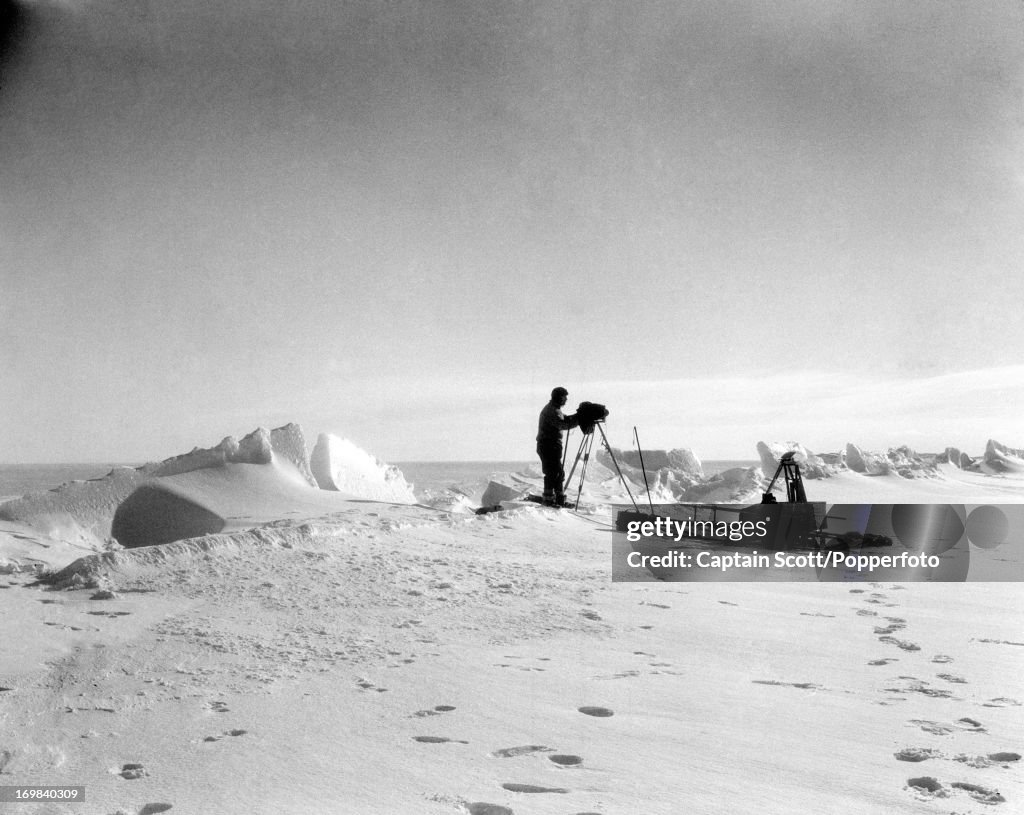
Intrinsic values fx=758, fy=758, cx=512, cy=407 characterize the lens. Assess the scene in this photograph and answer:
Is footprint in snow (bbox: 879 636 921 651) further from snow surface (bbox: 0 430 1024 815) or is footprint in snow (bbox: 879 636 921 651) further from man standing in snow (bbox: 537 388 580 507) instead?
man standing in snow (bbox: 537 388 580 507)

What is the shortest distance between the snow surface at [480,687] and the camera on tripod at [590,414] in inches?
132

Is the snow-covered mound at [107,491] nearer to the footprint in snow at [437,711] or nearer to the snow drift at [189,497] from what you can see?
the snow drift at [189,497]

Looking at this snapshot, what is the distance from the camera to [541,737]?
2367mm

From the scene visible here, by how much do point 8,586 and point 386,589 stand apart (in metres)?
1.99

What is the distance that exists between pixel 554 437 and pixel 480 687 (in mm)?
5814

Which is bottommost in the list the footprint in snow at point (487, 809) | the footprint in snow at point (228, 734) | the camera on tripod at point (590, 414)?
the footprint in snow at point (487, 809)

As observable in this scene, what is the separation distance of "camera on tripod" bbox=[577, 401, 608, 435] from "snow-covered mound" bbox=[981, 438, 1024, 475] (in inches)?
862

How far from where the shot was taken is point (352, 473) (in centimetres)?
1219

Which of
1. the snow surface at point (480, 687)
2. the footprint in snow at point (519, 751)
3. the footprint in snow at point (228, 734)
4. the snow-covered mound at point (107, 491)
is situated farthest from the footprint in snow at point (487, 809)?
the snow-covered mound at point (107, 491)

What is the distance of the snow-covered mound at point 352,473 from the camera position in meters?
11.8

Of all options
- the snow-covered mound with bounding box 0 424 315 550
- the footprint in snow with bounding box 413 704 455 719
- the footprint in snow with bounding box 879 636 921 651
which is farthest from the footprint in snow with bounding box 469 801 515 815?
the snow-covered mound with bounding box 0 424 315 550

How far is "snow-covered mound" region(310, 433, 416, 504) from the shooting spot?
11.8 m

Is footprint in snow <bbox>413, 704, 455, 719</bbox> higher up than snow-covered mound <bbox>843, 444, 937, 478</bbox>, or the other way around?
snow-covered mound <bbox>843, 444, 937, 478</bbox>

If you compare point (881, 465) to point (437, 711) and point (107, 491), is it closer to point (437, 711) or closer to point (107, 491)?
point (107, 491)
